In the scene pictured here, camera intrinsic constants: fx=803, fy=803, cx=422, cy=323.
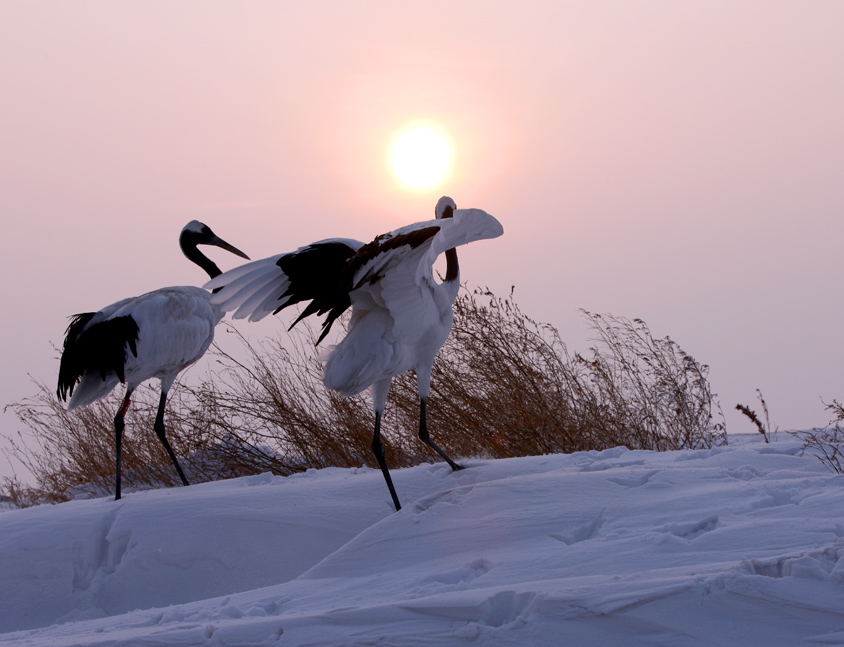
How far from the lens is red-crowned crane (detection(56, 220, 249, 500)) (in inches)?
220

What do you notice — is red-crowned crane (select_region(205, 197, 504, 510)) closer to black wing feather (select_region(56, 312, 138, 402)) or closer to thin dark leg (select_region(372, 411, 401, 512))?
thin dark leg (select_region(372, 411, 401, 512))

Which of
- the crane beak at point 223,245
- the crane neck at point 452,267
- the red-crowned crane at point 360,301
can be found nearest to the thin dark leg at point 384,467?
the red-crowned crane at point 360,301

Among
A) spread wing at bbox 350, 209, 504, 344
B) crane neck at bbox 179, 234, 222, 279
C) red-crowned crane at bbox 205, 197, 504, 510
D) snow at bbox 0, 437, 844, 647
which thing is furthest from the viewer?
crane neck at bbox 179, 234, 222, 279

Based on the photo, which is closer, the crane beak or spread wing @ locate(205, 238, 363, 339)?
spread wing @ locate(205, 238, 363, 339)

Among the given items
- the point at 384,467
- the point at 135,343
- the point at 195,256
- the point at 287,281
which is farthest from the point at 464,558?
the point at 195,256

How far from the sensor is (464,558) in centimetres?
273

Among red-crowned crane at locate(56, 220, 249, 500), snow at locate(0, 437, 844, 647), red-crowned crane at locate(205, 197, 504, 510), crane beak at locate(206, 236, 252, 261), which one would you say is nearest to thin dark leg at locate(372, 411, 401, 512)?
red-crowned crane at locate(205, 197, 504, 510)

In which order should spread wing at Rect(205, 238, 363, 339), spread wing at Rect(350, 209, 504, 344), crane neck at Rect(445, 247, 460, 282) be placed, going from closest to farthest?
spread wing at Rect(350, 209, 504, 344)
spread wing at Rect(205, 238, 363, 339)
crane neck at Rect(445, 247, 460, 282)

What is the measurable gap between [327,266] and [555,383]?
2651mm

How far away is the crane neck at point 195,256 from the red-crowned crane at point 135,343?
3.40ft

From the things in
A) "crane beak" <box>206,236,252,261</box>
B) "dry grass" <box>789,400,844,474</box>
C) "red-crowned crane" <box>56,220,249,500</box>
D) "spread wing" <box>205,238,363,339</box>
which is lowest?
"dry grass" <box>789,400,844,474</box>

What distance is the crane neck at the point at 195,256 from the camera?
7.12 metres

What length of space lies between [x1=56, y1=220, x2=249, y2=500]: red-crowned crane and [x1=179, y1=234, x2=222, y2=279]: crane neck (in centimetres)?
104

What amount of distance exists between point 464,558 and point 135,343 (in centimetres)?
364
